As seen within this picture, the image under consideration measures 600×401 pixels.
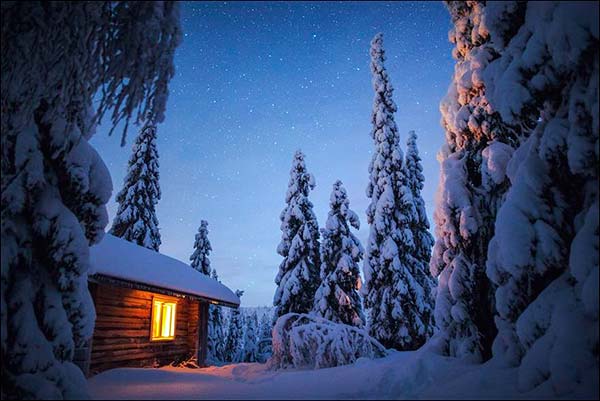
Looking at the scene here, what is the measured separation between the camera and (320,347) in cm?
993

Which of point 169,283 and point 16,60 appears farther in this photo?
point 169,283

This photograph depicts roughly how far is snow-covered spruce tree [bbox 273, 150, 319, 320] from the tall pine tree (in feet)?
42.9

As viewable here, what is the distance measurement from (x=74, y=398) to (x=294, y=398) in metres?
2.74

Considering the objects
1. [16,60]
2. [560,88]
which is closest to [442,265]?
[560,88]

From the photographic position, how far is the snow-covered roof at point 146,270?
9898mm

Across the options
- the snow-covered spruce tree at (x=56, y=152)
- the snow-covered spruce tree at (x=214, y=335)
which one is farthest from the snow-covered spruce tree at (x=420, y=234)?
the snow-covered spruce tree at (x=214, y=335)

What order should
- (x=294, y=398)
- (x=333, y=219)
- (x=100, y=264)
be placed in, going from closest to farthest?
1. (x=294, y=398)
2. (x=100, y=264)
3. (x=333, y=219)

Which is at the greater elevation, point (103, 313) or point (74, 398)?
point (103, 313)

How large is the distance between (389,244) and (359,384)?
13.5 meters

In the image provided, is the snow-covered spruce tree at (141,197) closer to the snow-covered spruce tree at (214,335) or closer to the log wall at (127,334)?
the snow-covered spruce tree at (214,335)

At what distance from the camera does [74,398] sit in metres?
4.41

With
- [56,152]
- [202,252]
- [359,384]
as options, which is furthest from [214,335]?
[56,152]

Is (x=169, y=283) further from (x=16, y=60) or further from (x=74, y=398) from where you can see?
(x=16, y=60)

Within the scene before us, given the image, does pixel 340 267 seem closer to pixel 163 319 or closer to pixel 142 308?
pixel 163 319
